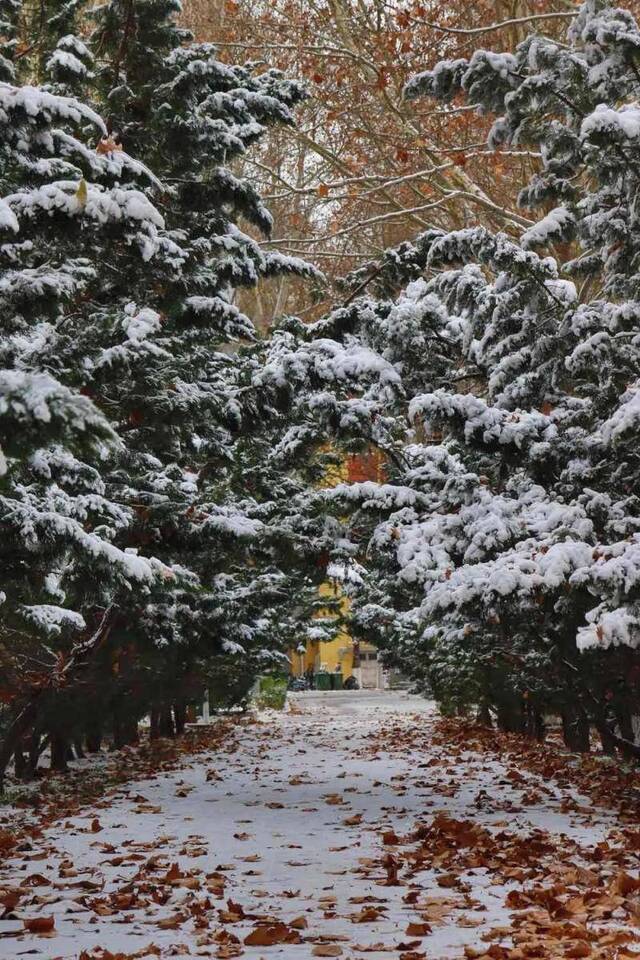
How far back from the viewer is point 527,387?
1046cm

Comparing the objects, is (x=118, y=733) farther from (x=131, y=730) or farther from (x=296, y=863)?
(x=296, y=863)

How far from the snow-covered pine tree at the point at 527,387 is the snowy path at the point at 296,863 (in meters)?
1.49

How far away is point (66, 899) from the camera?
Answer: 6.34 meters

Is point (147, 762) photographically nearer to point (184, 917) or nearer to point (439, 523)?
point (439, 523)

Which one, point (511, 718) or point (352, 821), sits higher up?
point (511, 718)

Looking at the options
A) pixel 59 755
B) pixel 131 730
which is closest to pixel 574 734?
pixel 59 755

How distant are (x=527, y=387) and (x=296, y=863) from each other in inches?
196

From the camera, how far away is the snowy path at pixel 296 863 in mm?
5246

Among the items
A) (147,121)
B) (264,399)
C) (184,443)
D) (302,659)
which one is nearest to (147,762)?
(184,443)

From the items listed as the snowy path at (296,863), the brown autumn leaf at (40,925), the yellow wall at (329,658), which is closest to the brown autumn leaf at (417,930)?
the snowy path at (296,863)

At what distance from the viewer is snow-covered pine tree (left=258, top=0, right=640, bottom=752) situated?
332 inches

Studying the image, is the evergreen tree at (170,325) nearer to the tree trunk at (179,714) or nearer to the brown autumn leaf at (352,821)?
the brown autumn leaf at (352,821)

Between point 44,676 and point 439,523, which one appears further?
point 44,676

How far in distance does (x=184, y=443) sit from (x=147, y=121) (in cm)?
359
